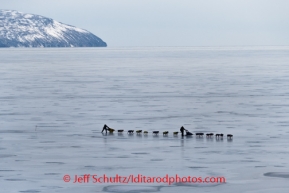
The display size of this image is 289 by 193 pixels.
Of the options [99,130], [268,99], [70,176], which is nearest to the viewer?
[70,176]

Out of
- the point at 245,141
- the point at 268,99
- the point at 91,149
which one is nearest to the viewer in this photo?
the point at 91,149

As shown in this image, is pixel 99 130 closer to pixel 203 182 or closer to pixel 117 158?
pixel 117 158

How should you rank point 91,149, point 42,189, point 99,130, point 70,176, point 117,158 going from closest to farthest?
1. point 42,189
2. point 70,176
3. point 117,158
4. point 91,149
5. point 99,130

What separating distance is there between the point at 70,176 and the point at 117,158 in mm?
3558

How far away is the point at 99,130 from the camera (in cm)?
3366

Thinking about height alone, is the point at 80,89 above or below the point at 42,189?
above

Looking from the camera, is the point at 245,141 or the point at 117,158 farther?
the point at 245,141

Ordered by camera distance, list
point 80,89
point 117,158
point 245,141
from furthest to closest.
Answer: point 80,89 < point 245,141 < point 117,158

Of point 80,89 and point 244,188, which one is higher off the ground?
point 80,89

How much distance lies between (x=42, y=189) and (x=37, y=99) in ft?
102

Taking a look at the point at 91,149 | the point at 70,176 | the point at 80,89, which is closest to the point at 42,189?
the point at 70,176

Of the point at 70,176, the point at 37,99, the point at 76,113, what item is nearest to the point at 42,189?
the point at 70,176

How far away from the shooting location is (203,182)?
68.9 ft

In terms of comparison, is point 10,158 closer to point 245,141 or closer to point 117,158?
point 117,158
